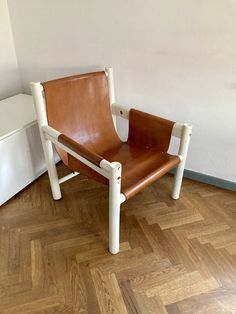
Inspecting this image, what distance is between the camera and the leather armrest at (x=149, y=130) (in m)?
1.47

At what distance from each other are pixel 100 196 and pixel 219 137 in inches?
36.4

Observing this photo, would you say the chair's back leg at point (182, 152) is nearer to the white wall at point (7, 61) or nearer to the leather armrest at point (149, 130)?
the leather armrest at point (149, 130)

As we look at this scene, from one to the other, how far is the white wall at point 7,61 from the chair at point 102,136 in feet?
2.85

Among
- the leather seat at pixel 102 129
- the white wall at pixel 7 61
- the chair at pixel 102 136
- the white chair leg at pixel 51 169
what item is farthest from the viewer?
the white wall at pixel 7 61

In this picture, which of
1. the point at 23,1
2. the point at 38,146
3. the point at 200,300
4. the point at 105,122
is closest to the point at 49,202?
the point at 38,146

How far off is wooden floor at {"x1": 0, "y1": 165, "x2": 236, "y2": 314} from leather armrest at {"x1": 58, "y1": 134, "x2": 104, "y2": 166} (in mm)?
541

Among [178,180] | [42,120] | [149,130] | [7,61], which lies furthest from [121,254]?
[7,61]

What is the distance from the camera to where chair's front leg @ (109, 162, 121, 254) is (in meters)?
1.09

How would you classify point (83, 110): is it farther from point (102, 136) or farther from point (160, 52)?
point (160, 52)

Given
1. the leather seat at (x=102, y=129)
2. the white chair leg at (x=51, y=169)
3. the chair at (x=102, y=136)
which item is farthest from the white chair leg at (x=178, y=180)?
the white chair leg at (x=51, y=169)

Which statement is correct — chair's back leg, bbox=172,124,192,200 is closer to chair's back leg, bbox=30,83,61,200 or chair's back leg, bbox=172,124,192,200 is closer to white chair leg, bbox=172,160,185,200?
white chair leg, bbox=172,160,185,200

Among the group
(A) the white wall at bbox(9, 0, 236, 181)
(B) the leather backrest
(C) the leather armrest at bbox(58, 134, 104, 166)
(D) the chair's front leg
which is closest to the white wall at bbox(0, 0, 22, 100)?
(A) the white wall at bbox(9, 0, 236, 181)

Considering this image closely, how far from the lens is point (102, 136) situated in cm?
168

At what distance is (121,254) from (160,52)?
4.13ft
